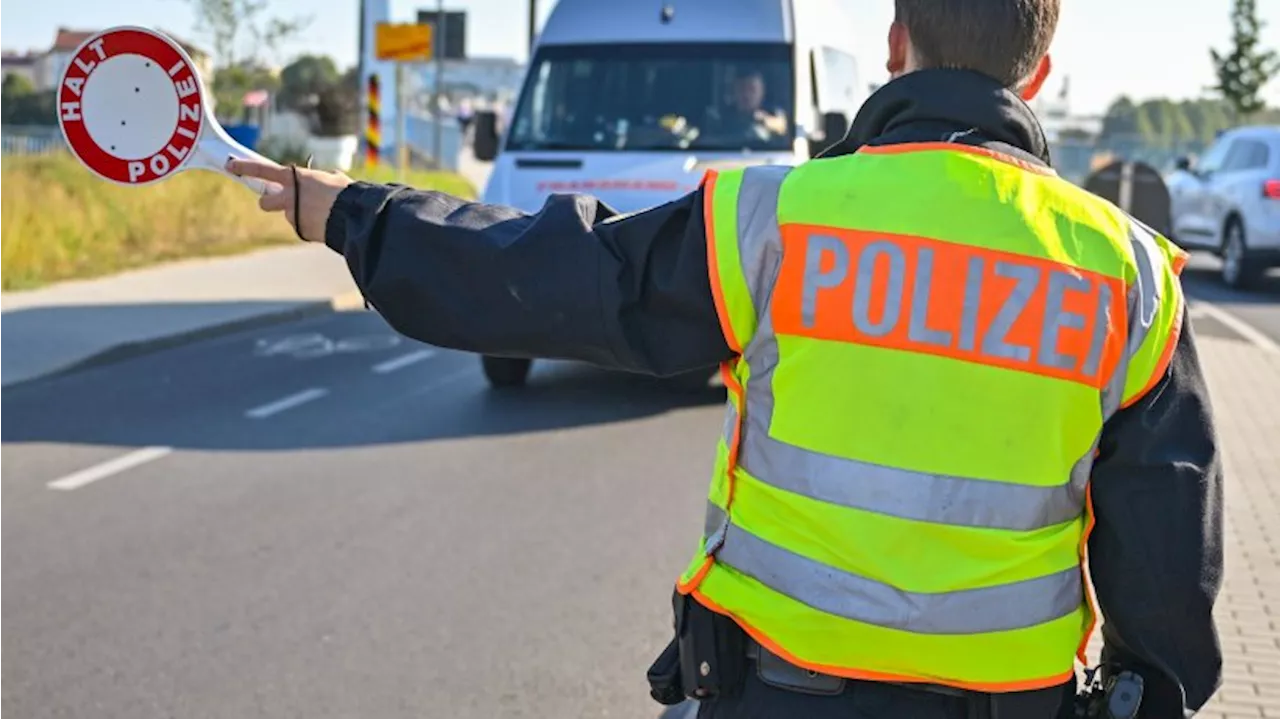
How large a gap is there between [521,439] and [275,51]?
19.8 meters

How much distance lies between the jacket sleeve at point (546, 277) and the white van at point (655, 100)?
26.5ft

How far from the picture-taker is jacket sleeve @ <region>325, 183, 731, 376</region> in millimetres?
2150

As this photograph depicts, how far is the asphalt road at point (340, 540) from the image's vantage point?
504cm

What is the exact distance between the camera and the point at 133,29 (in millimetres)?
2445

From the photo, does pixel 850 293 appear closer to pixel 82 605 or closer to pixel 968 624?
pixel 968 624

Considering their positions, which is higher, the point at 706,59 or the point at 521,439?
the point at 706,59

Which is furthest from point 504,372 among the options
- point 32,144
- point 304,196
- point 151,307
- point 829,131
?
point 32,144

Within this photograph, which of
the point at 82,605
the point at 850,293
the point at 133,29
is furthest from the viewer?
the point at 82,605

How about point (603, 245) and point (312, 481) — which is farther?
A: point (312, 481)

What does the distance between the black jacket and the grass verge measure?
491 inches

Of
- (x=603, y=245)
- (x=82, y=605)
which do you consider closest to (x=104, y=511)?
(x=82, y=605)

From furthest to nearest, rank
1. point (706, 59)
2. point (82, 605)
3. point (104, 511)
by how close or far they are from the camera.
→ point (706, 59), point (104, 511), point (82, 605)

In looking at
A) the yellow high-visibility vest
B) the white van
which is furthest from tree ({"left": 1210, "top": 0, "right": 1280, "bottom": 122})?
the yellow high-visibility vest

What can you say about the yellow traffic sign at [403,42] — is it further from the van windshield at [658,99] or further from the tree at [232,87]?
the van windshield at [658,99]
